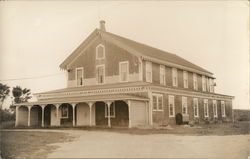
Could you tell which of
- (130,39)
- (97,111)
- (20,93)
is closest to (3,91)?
(20,93)

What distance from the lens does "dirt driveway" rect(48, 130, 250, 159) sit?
743cm

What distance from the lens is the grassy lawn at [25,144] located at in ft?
25.1

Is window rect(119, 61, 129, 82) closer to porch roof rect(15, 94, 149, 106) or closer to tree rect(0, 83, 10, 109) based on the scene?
porch roof rect(15, 94, 149, 106)

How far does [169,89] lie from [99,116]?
3.34 meters

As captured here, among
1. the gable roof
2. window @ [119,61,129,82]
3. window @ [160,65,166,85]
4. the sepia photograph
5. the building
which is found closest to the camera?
the sepia photograph

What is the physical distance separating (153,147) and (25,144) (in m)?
2.94

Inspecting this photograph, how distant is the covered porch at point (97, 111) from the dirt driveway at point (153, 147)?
497 cm

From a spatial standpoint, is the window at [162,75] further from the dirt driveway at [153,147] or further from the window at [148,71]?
the dirt driveway at [153,147]

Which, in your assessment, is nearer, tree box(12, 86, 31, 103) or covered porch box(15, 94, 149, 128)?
tree box(12, 86, 31, 103)

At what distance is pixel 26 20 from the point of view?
877 cm

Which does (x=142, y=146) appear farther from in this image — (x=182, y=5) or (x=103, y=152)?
(x=182, y=5)

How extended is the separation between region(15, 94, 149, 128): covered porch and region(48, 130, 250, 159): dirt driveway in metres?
4.97

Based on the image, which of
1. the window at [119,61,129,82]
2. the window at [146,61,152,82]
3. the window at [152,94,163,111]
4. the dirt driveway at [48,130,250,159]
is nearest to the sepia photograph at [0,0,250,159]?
the dirt driveway at [48,130,250,159]

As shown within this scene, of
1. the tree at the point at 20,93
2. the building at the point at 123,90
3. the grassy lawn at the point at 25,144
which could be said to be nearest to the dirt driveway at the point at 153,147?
the grassy lawn at the point at 25,144
